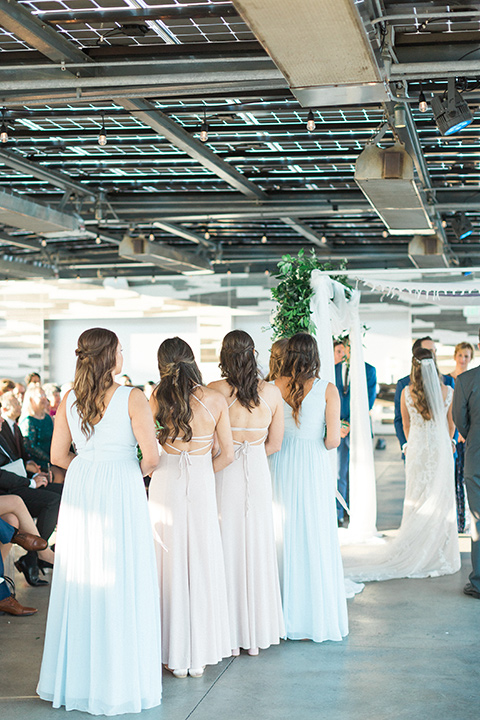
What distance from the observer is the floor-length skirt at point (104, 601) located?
134 inches

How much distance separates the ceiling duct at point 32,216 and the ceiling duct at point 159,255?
2.05 m

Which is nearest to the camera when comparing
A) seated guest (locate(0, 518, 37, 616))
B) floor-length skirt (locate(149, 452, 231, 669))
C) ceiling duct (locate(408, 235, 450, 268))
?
floor-length skirt (locate(149, 452, 231, 669))

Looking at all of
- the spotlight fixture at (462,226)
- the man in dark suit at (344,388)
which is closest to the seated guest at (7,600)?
the man in dark suit at (344,388)

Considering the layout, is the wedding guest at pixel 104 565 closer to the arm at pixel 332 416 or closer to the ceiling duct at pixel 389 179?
the arm at pixel 332 416

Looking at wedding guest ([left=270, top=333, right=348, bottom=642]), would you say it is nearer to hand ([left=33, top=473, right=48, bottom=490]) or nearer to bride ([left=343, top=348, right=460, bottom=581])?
bride ([left=343, top=348, right=460, bottom=581])

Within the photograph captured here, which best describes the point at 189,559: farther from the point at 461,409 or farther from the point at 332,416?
the point at 461,409

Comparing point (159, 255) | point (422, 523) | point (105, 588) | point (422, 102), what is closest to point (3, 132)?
point (422, 102)

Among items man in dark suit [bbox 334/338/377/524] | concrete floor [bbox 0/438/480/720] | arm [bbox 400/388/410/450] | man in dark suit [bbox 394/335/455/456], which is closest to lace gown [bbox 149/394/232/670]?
concrete floor [bbox 0/438/480/720]

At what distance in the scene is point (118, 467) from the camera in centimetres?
351

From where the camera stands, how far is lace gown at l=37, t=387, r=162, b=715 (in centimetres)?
340

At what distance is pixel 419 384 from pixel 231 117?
2.76 m

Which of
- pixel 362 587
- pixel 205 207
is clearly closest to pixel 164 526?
pixel 362 587

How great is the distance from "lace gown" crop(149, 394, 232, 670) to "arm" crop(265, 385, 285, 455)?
1.73 feet

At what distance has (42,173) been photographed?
8.70 m
